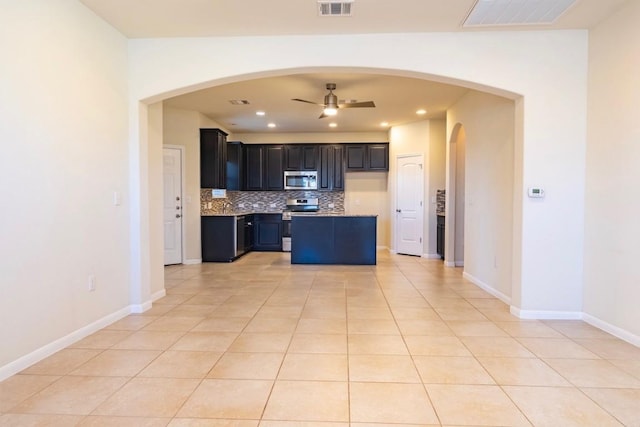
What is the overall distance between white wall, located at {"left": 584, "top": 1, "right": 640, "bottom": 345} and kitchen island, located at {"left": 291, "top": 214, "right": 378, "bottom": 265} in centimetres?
340

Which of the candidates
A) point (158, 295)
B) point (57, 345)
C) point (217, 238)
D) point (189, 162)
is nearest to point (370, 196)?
point (217, 238)

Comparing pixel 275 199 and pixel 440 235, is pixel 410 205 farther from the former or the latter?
pixel 275 199

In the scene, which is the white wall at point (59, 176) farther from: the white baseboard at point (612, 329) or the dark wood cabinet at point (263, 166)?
the dark wood cabinet at point (263, 166)

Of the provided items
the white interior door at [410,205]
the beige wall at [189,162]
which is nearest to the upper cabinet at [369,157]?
the white interior door at [410,205]

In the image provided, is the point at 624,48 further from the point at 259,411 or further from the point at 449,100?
the point at 259,411

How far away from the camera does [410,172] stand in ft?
25.0

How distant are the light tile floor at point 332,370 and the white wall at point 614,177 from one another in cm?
31

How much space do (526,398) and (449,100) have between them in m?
4.70

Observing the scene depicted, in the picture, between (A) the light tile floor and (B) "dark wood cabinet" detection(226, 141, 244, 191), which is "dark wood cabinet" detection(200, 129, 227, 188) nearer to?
(B) "dark wood cabinet" detection(226, 141, 244, 191)

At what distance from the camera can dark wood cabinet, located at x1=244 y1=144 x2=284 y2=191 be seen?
8.40m

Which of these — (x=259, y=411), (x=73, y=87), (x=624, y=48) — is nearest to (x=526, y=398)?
(x=259, y=411)

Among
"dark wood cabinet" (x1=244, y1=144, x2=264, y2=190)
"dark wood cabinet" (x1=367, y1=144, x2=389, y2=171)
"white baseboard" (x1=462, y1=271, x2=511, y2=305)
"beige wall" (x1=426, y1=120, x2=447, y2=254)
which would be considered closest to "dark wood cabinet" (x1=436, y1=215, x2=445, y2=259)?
"beige wall" (x1=426, y1=120, x2=447, y2=254)

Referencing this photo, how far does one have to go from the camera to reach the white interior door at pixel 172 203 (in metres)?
6.35

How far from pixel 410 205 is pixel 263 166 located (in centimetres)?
342
